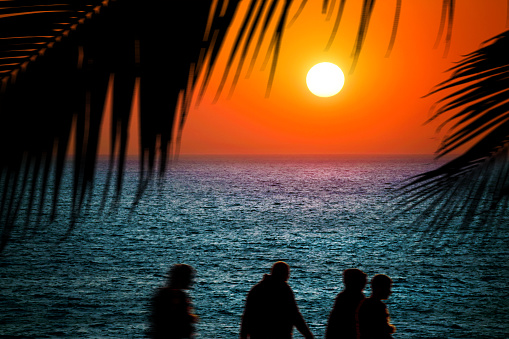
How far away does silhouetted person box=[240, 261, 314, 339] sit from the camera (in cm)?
517

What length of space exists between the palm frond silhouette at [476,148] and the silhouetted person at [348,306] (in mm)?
3937

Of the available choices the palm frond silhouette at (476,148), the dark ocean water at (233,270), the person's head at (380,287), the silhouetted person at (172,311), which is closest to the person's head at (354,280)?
the person's head at (380,287)

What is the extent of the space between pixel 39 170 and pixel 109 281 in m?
37.7

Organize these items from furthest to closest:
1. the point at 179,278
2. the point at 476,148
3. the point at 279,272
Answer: the point at 179,278, the point at 279,272, the point at 476,148

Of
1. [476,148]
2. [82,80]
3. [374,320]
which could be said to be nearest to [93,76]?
[82,80]

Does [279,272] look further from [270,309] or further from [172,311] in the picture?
[172,311]

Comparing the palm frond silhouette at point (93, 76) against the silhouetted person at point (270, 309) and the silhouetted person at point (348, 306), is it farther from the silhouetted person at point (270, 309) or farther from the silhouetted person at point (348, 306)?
the silhouetted person at point (348, 306)

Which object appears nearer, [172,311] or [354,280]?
[354,280]

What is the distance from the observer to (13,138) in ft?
1.83

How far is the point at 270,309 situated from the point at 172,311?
0.92 m

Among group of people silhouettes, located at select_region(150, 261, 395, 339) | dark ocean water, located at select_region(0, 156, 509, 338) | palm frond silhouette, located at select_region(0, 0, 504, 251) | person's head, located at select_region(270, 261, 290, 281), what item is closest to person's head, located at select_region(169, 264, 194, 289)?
group of people silhouettes, located at select_region(150, 261, 395, 339)

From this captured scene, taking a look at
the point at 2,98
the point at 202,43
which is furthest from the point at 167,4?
the point at 2,98

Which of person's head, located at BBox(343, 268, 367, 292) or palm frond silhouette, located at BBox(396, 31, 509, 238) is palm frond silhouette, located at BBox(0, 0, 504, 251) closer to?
palm frond silhouette, located at BBox(396, 31, 509, 238)

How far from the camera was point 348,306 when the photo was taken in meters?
5.32
